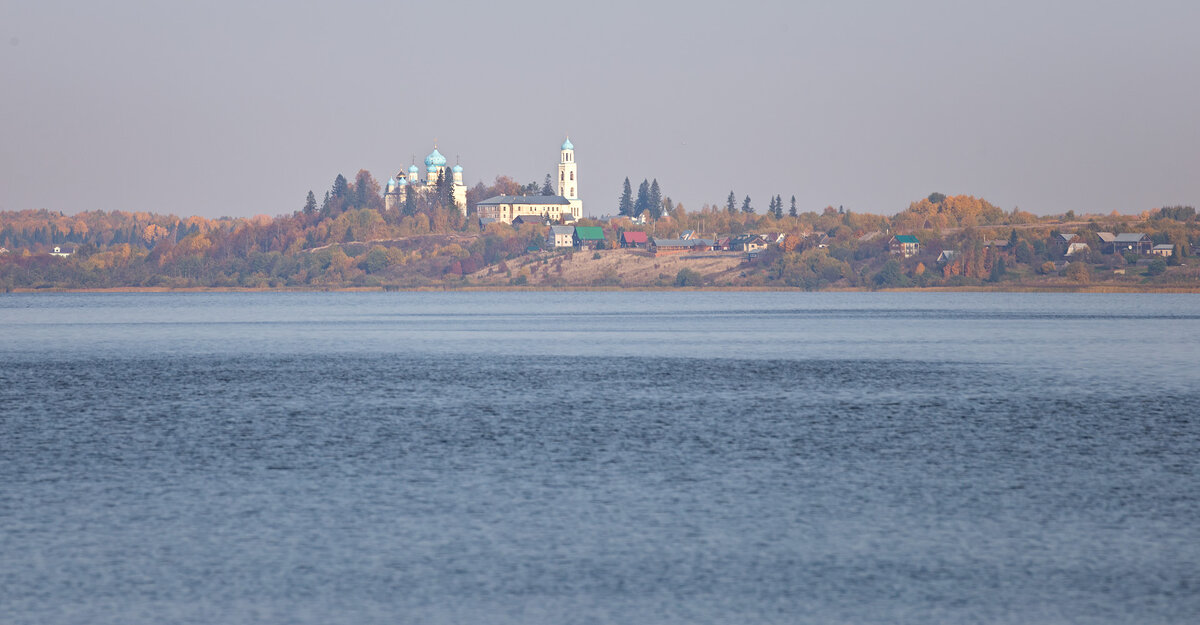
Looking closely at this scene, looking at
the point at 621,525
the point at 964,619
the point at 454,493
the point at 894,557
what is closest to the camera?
the point at 964,619

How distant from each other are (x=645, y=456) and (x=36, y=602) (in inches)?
762

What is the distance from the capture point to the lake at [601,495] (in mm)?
22125

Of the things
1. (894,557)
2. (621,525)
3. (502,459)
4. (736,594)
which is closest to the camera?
(736,594)

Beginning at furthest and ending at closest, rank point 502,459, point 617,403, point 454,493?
point 617,403 < point 502,459 < point 454,493

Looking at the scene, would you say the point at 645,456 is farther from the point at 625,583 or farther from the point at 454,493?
the point at 625,583

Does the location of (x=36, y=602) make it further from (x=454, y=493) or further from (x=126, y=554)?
(x=454, y=493)

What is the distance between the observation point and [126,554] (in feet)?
82.6

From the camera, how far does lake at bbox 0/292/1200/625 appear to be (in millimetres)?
22125

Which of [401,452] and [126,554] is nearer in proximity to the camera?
[126,554]

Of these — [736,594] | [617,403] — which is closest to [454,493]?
[736,594]

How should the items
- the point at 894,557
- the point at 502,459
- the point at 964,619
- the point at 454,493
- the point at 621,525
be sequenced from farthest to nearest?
the point at 502,459 → the point at 454,493 → the point at 621,525 → the point at 894,557 → the point at 964,619

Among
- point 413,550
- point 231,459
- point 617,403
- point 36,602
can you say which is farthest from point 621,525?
point 617,403

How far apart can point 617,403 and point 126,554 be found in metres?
29.6

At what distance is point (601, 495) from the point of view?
3148 cm
